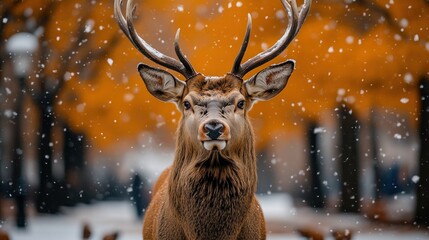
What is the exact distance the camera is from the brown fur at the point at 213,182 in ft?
13.7

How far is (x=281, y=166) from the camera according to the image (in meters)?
14.0

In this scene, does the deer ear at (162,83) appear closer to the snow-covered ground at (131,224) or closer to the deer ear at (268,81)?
the deer ear at (268,81)

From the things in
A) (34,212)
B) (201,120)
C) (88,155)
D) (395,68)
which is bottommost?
(201,120)

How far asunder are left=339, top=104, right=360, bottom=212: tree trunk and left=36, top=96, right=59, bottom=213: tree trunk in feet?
14.7

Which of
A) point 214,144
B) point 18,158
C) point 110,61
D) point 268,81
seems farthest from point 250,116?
point 214,144

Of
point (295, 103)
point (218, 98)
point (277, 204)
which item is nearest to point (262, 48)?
point (295, 103)

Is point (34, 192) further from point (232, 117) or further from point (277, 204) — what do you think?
point (232, 117)

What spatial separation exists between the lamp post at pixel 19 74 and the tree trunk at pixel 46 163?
0.30 m

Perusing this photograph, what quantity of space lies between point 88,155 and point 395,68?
5.36m

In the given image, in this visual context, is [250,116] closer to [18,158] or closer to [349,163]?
[349,163]

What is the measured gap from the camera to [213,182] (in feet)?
13.7

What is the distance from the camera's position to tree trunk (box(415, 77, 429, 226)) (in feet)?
32.5

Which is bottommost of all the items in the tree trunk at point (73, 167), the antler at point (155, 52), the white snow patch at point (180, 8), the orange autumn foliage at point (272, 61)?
the antler at point (155, 52)

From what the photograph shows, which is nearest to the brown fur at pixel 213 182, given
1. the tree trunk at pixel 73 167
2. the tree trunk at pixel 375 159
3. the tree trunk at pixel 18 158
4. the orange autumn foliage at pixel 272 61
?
the orange autumn foliage at pixel 272 61
